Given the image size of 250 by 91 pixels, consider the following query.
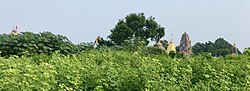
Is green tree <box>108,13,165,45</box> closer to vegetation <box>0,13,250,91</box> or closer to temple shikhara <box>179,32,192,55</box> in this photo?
temple shikhara <box>179,32,192,55</box>

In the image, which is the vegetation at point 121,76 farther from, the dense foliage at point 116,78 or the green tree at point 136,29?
the green tree at point 136,29

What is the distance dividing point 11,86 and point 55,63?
1.11 m

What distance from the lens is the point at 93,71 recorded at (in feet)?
9.25

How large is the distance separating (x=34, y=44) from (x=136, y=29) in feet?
31.8

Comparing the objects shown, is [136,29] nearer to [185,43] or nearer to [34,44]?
[185,43]

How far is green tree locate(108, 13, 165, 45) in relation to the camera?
14328 mm

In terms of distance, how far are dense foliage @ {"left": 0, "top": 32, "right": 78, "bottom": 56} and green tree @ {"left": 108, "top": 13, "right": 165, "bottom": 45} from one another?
824 cm

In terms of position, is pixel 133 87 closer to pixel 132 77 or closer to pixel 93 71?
pixel 132 77

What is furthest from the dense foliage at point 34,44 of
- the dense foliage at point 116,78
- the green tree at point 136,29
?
the green tree at point 136,29

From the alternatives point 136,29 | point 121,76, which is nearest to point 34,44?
point 121,76

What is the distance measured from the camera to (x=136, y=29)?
1491cm

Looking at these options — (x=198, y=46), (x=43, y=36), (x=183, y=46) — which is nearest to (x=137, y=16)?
(x=183, y=46)

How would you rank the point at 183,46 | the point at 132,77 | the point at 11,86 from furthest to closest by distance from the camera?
the point at 183,46 → the point at 132,77 → the point at 11,86

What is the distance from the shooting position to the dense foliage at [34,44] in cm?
530
